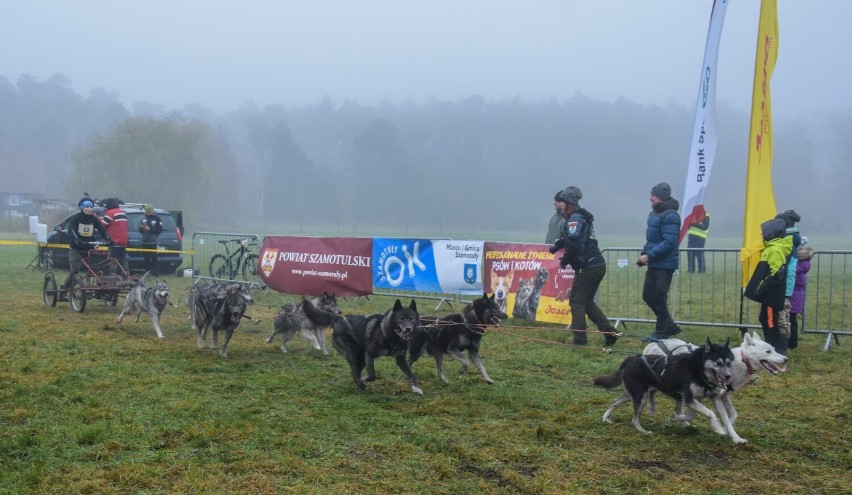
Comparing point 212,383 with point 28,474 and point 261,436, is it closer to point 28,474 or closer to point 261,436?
point 261,436

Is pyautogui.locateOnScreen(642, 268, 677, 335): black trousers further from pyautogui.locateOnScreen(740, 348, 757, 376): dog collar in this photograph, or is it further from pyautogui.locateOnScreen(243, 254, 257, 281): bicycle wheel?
pyautogui.locateOnScreen(243, 254, 257, 281): bicycle wheel

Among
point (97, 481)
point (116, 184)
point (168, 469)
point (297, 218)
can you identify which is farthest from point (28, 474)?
point (297, 218)

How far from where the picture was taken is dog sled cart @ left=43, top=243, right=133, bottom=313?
1178 cm

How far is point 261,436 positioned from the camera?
5.19 meters

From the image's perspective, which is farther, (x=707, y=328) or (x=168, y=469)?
(x=707, y=328)

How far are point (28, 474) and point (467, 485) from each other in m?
2.71

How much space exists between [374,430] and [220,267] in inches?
492

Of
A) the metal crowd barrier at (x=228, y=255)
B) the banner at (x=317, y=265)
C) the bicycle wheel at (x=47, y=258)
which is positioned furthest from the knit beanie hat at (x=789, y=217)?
the bicycle wheel at (x=47, y=258)

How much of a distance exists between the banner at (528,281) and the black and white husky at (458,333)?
3728mm

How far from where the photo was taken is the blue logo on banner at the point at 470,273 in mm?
12141

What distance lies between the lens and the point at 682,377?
5.35m

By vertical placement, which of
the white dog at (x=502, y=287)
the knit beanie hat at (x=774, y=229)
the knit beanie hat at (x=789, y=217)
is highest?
the knit beanie hat at (x=789, y=217)

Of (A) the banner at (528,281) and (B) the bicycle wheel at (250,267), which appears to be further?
(B) the bicycle wheel at (250,267)

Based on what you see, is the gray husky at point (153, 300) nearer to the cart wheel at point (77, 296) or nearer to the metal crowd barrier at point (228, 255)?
the cart wheel at point (77, 296)
